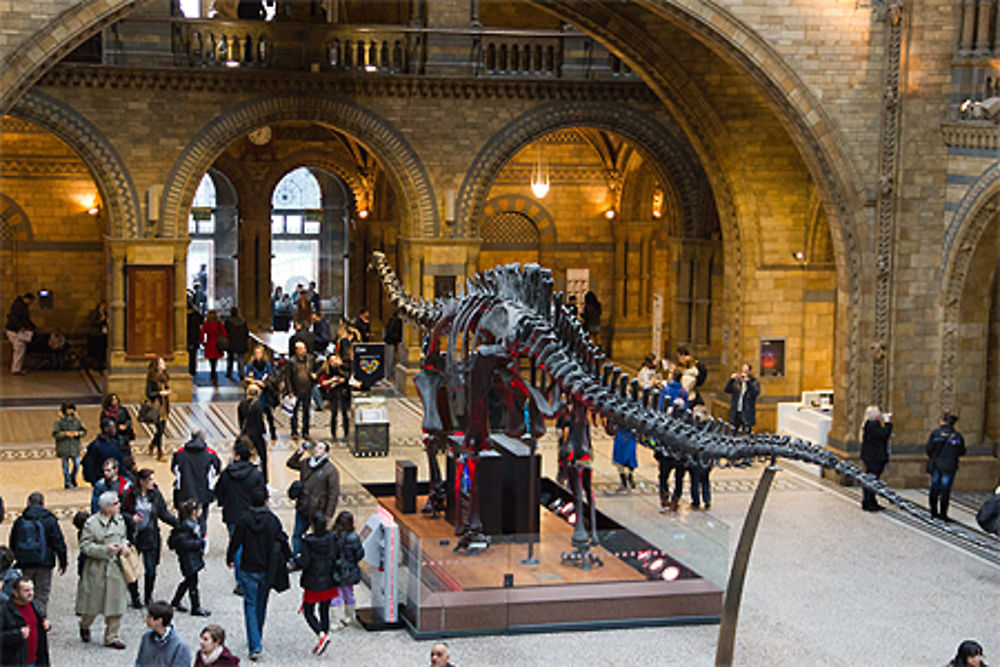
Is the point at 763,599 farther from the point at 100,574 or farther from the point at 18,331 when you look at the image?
the point at 18,331

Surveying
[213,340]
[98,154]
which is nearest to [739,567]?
[98,154]

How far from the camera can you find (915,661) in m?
11.8

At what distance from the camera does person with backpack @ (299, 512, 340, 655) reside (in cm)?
1129

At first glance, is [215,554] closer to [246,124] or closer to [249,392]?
[249,392]

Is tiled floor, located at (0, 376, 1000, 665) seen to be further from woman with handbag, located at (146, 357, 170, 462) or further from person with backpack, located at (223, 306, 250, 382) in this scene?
person with backpack, located at (223, 306, 250, 382)

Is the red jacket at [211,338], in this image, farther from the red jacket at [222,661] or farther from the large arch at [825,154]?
the red jacket at [222,661]

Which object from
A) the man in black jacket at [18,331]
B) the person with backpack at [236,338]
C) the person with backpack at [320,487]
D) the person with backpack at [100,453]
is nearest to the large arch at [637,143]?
the person with backpack at [236,338]

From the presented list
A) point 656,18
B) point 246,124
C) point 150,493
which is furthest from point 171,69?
point 150,493

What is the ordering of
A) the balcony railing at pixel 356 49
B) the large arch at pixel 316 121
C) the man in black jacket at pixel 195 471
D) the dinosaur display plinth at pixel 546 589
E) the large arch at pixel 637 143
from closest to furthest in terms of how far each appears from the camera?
the dinosaur display plinth at pixel 546 589
the man in black jacket at pixel 195 471
the large arch at pixel 637 143
the balcony railing at pixel 356 49
the large arch at pixel 316 121

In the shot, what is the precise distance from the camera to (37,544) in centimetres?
1127

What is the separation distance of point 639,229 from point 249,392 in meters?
14.3

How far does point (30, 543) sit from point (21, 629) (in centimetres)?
189

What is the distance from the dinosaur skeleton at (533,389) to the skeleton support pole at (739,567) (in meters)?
1.12

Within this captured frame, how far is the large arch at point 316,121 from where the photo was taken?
73.8 feet
